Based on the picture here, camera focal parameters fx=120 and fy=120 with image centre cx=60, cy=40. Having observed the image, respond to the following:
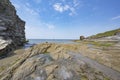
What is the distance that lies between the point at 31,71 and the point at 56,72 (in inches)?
152

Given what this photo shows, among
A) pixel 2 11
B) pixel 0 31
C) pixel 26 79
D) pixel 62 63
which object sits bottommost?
pixel 26 79

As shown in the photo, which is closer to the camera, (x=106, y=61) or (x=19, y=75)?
(x=19, y=75)

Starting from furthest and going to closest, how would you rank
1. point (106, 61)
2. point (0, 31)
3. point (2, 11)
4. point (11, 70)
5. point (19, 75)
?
point (2, 11), point (0, 31), point (106, 61), point (11, 70), point (19, 75)

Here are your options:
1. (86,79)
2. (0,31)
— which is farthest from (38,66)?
(0,31)

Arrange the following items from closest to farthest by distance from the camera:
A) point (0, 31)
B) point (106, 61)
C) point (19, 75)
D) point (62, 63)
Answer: point (19, 75)
point (62, 63)
point (106, 61)
point (0, 31)

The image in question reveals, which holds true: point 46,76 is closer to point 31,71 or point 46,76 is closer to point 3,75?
point 31,71

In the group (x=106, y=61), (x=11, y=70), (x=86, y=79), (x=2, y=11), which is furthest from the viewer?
(x=2, y=11)

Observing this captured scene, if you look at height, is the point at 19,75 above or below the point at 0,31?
below

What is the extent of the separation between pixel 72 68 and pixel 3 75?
34.3 ft

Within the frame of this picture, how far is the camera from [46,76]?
1688cm

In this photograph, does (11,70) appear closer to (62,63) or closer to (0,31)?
(62,63)

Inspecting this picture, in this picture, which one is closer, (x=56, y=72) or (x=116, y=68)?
(x=56, y=72)

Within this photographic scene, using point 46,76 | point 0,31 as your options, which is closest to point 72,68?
point 46,76

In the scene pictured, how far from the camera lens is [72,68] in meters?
19.0
